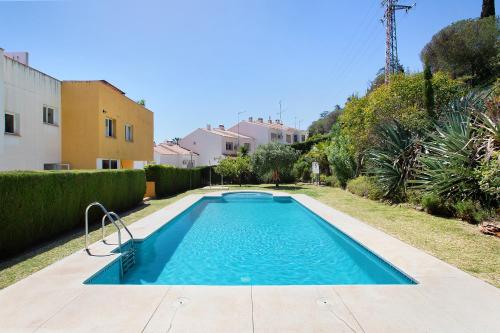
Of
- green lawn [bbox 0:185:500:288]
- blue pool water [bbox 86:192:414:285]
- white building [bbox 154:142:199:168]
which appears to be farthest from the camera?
white building [bbox 154:142:199:168]

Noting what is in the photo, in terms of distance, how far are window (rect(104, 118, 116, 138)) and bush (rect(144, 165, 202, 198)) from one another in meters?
3.51

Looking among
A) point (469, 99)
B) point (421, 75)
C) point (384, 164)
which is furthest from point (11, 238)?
point (421, 75)

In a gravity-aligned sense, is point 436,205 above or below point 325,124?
below

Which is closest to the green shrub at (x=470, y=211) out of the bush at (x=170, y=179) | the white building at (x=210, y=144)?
the bush at (x=170, y=179)

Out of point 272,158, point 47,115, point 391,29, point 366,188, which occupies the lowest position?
point 366,188

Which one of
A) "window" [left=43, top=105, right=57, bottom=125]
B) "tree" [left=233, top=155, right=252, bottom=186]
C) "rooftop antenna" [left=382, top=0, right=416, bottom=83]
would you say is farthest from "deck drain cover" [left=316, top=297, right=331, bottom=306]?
"rooftop antenna" [left=382, top=0, right=416, bottom=83]

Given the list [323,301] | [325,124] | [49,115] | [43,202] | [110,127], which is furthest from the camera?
[325,124]

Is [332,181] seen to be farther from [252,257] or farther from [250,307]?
[250,307]

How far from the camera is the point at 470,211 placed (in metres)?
10.9

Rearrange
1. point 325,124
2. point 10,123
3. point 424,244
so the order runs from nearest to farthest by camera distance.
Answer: point 424,244 → point 10,123 → point 325,124

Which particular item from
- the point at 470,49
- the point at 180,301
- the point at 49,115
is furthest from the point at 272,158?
the point at 180,301

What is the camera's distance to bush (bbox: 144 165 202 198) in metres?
20.6

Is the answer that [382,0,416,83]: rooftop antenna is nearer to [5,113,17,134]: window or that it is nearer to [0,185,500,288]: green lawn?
[0,185,500,288]: green lawn

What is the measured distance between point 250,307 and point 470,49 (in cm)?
3642
